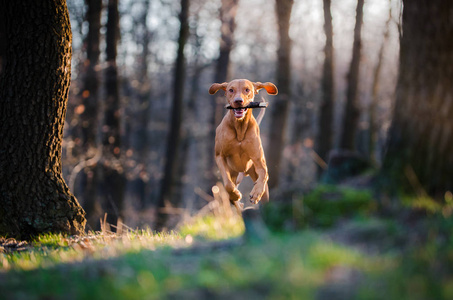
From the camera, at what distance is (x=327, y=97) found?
1494cm

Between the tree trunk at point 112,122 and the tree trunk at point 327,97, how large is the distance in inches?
284

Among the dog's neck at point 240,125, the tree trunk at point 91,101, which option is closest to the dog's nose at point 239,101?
the dog's neck at point 240,125

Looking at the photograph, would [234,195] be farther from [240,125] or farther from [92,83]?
[92,83]

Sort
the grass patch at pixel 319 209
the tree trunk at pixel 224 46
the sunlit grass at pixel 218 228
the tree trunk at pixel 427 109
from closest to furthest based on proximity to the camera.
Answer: the grass patch at pixel 319 209 → the tree trunk at pixel 427 109 → the sunlit grass at pixel 218 228 → the tree trunk at pixel 224 46

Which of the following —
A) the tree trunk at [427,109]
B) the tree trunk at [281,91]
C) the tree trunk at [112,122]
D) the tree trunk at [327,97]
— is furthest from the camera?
the tree trunk at [327,97]

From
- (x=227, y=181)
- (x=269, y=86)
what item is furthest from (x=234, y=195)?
(x=269, y=86)

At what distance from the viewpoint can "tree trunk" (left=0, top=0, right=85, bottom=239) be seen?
5.02m

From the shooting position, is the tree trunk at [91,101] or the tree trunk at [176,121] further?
the tree trunk at [176,121]

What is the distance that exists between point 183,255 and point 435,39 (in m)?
2.72

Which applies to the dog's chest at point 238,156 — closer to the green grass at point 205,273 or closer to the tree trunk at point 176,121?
the green grass at point 205,273

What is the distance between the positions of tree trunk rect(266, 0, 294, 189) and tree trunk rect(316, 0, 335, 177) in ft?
6.81

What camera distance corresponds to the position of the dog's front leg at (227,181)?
226 inches

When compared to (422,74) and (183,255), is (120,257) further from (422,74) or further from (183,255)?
(422,74)

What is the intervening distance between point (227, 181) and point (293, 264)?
11.6 ft
